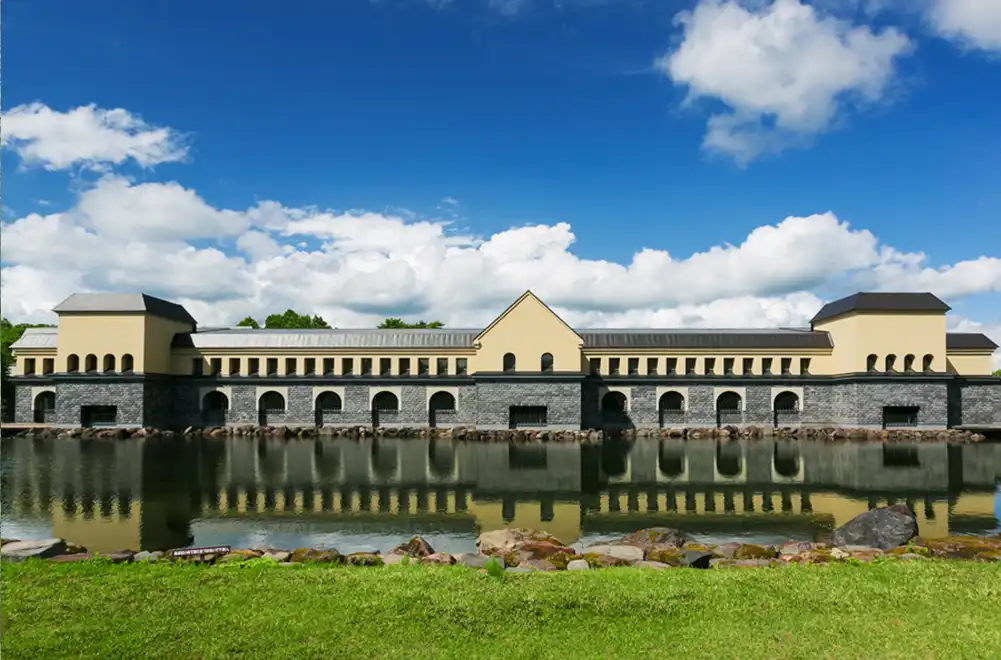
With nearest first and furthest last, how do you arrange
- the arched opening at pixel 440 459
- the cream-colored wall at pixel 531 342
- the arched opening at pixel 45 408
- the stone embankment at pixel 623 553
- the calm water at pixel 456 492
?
the stone embankment at pixel 623 553, the calm water at pixel 456 492, the arched opening at pixel 440 459, the cream-colored wall at pixel 531 342, the arched opening at pixel 45 408

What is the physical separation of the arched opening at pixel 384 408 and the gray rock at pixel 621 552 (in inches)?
1532

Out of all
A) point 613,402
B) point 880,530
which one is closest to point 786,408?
point 613,402

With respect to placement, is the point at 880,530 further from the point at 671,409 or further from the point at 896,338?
the point at 896,338

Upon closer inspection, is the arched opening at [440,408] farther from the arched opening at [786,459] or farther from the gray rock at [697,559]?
the gray rock at [697,559]

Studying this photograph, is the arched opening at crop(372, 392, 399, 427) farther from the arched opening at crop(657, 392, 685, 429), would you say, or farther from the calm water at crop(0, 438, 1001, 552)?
the arched opening at crop(657, 392, 685, 429)

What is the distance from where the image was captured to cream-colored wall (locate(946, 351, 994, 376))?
51906 millimetres

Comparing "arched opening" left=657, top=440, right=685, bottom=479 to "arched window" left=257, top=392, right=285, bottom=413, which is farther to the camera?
"arched window" left=257, top=392, right=285, bottom=413

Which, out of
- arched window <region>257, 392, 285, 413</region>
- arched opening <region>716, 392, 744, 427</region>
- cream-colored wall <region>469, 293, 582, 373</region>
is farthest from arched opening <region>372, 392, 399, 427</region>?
arched opening <region>716, 392, 744, 427</region>

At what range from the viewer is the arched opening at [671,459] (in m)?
29.1

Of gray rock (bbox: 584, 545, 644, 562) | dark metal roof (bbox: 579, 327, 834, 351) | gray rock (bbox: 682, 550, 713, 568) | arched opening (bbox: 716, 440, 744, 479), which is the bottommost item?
arched opening (bbox: 716, 440, 744, 479)

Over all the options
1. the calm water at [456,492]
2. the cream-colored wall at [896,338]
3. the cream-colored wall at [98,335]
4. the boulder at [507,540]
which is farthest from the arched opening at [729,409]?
the cream-colored wall at [98,335]

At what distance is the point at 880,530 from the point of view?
14.8 metres

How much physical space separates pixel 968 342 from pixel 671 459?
3432 cm

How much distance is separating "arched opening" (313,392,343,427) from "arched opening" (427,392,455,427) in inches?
275
